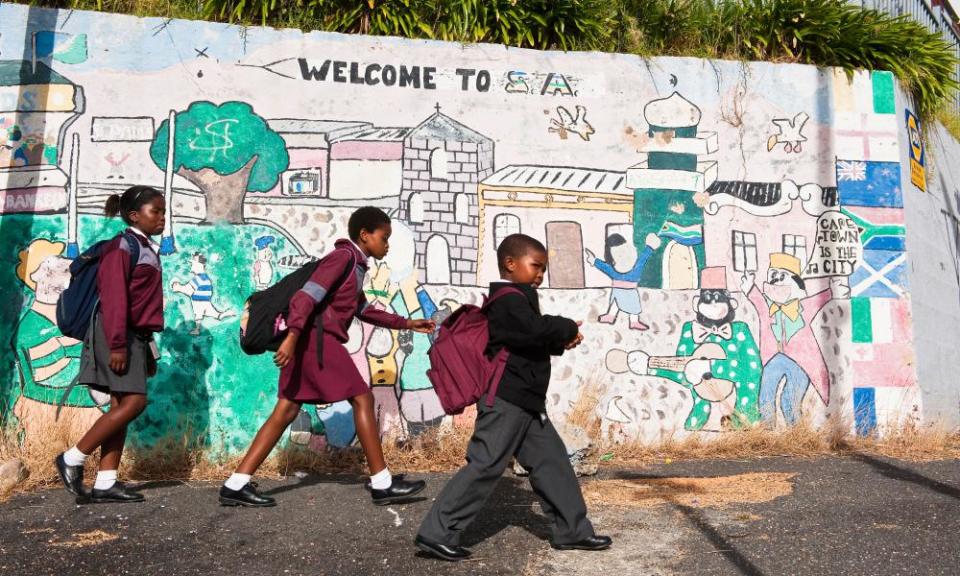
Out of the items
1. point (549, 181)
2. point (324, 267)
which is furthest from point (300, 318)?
point (549, 181)

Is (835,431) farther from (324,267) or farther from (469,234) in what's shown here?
(324,267)

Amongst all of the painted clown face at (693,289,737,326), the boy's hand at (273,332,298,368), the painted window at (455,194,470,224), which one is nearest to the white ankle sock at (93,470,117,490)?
the boy's hand at (273,332,298,368)

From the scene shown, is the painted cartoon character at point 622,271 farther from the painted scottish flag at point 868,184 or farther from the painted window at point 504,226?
the painted scottish flag at point 868,184

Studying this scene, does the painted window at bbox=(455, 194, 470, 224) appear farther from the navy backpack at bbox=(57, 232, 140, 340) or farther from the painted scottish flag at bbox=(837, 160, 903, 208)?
the painted scottish flag at bbox=(837, 160, 903, 208)

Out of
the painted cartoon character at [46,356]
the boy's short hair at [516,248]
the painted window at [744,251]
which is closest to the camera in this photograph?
the boy's short hair at [516,248]

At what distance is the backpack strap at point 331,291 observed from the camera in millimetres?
5012

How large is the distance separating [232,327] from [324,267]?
1880 mm

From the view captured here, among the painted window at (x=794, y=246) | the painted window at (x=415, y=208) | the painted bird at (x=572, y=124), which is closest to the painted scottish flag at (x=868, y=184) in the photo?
the painted window at (x=794, y=246)

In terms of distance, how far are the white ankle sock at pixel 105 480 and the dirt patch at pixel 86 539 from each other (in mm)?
657

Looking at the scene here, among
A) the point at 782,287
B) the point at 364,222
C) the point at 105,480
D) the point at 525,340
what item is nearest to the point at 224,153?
the point at 364,222

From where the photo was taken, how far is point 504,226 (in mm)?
7074

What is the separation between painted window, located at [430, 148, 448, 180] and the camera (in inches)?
276

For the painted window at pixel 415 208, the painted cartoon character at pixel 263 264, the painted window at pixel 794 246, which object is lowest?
the painted cartoon character at pixel 263 264

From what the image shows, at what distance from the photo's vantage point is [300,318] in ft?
15.5
